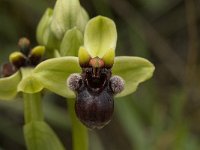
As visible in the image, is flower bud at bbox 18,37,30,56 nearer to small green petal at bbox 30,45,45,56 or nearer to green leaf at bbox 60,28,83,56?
small green petal at bbox 30,45,45,56

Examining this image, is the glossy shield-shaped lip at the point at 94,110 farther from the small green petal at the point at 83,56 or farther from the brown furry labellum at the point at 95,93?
the small green petal at the point at 83,56

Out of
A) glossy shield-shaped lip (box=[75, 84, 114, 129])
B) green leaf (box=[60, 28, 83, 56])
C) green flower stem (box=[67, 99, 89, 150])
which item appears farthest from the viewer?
green flower stem (box=[67, 99, 89, 150])

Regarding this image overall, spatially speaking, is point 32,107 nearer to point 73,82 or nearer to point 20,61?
point 20,61

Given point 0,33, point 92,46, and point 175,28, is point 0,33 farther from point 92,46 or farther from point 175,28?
point 92,46

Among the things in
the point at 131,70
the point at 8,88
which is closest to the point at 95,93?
the point at 131,70

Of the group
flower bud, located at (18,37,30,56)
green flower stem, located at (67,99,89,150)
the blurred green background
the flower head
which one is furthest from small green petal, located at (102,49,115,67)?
the blurred green background

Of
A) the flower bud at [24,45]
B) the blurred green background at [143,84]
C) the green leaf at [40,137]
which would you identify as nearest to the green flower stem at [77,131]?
the green leaf at [40,137]
